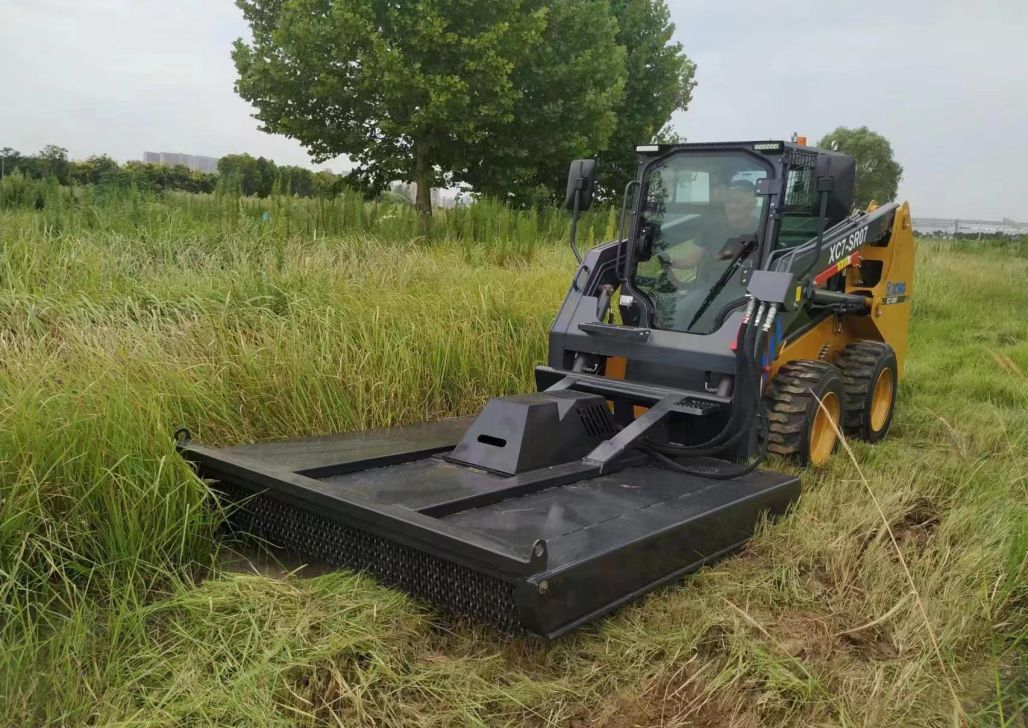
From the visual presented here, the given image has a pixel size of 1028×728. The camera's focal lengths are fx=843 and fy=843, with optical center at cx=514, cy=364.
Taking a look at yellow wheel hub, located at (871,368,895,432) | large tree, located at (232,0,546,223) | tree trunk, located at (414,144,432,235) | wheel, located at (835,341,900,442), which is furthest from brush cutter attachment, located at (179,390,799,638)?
tree trunk, located at (414,144,432,235)

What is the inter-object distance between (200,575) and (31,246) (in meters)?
3.23

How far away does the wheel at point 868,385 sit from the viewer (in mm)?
5293

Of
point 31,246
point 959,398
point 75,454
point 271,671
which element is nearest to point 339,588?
point 271,671

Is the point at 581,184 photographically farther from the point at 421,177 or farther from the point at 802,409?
the point at 421,177

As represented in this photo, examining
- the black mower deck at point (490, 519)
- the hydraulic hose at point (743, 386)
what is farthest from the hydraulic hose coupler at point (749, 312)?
the black mower deck at point (490, 519)

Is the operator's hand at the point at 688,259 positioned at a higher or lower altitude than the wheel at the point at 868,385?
higher

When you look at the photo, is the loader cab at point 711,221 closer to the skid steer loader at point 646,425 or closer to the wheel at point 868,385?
the skid steer loader at point 646,425

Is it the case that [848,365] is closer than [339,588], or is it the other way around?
[339,588]

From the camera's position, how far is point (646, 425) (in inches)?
156

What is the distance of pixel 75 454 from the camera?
320 centimetres

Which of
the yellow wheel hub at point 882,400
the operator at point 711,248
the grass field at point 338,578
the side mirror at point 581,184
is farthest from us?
the yellow wheel hub at point 882,400

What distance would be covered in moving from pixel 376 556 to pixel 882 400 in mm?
3963

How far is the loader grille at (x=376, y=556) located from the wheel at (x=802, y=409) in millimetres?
A: 2286

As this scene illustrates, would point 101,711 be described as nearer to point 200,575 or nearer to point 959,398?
point 200,575
